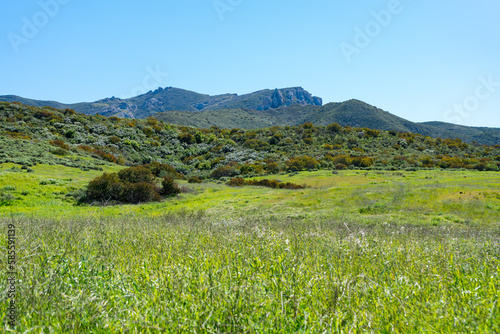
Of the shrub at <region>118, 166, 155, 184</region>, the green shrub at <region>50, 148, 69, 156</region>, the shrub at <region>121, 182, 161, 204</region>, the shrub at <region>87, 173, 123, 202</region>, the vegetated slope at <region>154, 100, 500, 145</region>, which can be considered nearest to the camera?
the shrub at <region>87, 173, 123, 202</region>

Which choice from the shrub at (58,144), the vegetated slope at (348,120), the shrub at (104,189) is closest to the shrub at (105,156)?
the shrub at (58,144)

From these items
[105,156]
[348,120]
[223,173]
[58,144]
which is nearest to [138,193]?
[223,173]

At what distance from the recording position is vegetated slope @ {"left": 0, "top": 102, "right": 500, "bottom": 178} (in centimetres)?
3908

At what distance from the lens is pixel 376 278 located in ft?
12.2

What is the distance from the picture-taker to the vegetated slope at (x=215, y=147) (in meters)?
39.1

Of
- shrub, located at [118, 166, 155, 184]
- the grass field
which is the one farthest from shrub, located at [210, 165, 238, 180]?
the grass field

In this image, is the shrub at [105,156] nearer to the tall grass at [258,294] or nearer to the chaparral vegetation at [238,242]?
the chaparral vegetation at [238,242]

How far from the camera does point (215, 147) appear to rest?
190ft

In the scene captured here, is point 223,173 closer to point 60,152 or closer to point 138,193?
point 138,193

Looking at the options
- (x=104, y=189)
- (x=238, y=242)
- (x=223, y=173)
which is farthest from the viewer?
(x=223, y=173)

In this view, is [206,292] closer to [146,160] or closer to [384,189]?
[384,189]

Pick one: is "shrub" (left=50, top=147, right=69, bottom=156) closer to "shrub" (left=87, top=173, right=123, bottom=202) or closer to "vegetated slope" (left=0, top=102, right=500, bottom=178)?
"vegetated slope" (left=0, top=102, right=500, bottom=178)

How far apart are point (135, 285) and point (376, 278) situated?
118 inches

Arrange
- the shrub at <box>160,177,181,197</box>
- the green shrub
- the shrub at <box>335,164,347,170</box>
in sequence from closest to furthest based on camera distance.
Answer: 1. the shrub at <box>160,177,181,197</box>
2. the green shrub
3. the shrub at <box>335,164,347,170</box>
